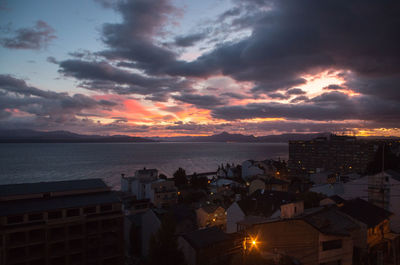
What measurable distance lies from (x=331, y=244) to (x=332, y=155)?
107 metres

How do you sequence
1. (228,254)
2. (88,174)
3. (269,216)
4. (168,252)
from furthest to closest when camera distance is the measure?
(88,174), (269,216), (228,254), (168,252)

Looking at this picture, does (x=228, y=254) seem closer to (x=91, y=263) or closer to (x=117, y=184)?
(x=91, y=263)

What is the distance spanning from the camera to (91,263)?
22.1m

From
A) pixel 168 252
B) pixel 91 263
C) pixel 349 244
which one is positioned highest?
pixel 349 244

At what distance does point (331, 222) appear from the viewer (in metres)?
19.9

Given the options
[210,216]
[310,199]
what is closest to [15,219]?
[210,216]

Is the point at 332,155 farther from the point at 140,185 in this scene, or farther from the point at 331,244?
Result: the point at 331,244

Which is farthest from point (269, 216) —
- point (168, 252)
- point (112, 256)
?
point (112, 256)

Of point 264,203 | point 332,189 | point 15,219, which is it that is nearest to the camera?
point 15,219

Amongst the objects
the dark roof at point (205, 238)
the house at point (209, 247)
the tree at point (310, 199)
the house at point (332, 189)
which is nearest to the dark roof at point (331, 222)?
the house at point (209, 247)

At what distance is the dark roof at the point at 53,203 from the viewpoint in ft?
66.8

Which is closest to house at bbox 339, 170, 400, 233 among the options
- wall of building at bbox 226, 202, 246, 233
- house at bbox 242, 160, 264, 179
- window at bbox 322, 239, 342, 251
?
window at bbox 322, 239, 342, 251

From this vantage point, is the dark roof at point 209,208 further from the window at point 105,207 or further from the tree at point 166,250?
the window at point 105,207

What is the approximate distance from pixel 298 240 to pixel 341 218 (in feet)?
17.8
